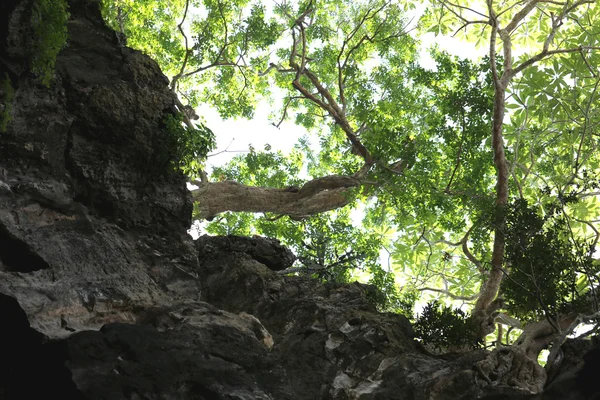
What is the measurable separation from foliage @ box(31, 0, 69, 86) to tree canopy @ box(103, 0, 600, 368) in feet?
6.92

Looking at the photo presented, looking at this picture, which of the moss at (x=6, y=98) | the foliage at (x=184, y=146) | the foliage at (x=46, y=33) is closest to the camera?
the moss at (x=6, y=98)

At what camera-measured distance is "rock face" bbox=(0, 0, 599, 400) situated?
15.4 feet

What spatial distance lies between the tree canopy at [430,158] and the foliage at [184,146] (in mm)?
54

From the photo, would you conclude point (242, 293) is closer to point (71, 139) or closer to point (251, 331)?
point (251, 331)

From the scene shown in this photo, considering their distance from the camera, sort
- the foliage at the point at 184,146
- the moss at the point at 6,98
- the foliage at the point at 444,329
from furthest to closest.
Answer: the foliage at the point at 184,146 < the foliage at the point at 444,329 < the moss at the point at 6,98

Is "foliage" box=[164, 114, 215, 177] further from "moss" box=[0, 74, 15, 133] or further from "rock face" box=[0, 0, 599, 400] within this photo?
"moss" box=[0, 74, 15, 133]

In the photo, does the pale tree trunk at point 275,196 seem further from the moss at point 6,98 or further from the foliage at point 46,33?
the moss at point 6,98

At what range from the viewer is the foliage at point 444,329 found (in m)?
6.73

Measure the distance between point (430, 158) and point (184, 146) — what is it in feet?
16.9

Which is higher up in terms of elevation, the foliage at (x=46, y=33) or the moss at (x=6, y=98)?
the foliage at (x=46, y=33)

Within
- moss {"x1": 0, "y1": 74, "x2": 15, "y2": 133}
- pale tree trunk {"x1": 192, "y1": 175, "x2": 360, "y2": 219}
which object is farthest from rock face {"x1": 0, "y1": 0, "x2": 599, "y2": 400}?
pale tree trunk {"x1": 192, "y1": 175, "x2": 360, "y2": 219}

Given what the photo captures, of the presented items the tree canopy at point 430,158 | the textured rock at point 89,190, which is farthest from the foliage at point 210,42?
the textured rock at point 89,190

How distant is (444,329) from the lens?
6801 mm

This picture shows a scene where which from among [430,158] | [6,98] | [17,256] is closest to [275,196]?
[430,158]
